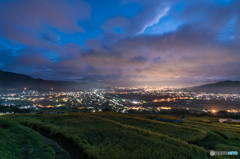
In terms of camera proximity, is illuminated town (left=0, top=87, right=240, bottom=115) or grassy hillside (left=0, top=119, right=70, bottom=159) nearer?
grassy hillside (left=0, top=119, right=70, bottom=159)

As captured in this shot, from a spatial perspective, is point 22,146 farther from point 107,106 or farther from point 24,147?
point 107,106

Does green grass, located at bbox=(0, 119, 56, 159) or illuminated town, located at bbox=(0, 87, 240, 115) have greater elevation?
green grass, located at bbox=(0, 119, 56, 159)

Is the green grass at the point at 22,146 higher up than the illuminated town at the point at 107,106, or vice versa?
the green grass at the point at 22,146

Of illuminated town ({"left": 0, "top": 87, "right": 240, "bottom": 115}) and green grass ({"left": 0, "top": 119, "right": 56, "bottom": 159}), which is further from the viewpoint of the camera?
illuminated town ({"left": 0, "top": 87, "right": 240, "bottom": 115})

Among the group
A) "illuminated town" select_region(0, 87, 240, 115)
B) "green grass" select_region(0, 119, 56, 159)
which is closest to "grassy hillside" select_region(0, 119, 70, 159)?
"green grass" select_region(0, 119, 56, 159)

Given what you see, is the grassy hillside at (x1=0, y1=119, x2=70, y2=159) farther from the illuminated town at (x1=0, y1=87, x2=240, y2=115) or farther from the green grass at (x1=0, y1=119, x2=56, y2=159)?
the illuminated town at (x1=0, y1=87, x2=240, y2=115)

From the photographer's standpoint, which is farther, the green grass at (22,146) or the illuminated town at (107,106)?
the illuminated town at (107,106)

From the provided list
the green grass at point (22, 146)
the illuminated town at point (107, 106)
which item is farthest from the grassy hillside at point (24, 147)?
the illuminated town at point (107, 106)

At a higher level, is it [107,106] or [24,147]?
[24,147]

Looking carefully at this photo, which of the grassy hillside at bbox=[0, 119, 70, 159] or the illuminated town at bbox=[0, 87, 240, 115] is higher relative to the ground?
the grassy hillside at bbox=[0, 119, 70, 159]

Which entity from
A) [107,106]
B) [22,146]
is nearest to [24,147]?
[22,146]

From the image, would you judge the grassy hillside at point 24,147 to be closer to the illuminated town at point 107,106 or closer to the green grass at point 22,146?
the green grass at point 22,146

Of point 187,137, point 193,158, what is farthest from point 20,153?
point 187,137
